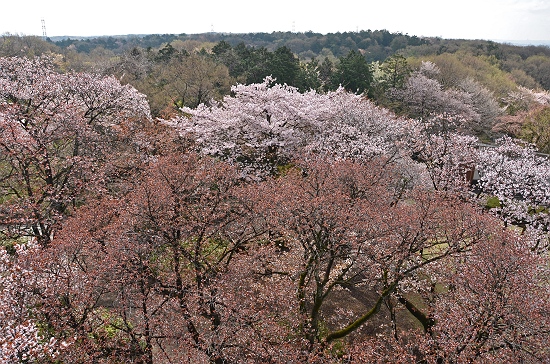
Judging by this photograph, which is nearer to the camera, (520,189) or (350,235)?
(350,235)

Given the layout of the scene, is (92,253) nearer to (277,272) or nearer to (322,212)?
(277,272)

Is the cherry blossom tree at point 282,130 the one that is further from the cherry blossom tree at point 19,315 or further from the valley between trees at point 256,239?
the cherry blossom tree at point 19,315

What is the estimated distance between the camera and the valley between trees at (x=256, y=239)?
8703 mm

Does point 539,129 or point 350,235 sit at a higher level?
point 539,129

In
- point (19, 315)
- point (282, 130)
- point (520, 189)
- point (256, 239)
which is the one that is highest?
point (282, 130)

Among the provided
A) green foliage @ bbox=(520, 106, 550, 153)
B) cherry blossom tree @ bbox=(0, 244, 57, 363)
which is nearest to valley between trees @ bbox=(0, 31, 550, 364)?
cherry blossom tree @ bbox=(0, 244, 57, 363)

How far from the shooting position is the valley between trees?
8703 millimetres

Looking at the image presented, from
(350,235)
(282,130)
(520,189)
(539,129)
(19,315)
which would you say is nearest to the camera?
(19,315)

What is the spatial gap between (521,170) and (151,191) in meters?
16.0

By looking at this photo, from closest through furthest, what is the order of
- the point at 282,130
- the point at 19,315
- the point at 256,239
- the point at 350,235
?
the point at 19,315 → the point at 350,235 → the point at 256,239 → the point at 282,130

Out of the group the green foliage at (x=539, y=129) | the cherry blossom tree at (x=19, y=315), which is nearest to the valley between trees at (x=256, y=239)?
the cherry blossom tree at (x=19, y=315)

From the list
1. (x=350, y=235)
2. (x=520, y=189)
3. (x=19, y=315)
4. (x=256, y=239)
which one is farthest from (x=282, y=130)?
(x=19, y=315)

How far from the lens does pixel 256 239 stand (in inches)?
549

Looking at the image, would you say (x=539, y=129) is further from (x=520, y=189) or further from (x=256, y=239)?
(x=256, y=239)
